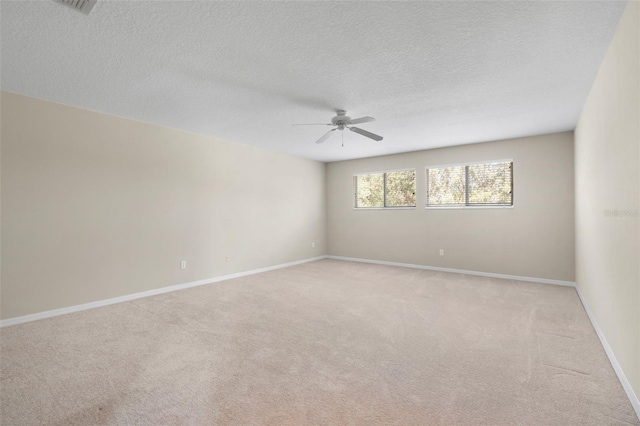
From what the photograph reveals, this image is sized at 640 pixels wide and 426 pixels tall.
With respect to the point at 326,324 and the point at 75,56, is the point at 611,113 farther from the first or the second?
the point at 75,56

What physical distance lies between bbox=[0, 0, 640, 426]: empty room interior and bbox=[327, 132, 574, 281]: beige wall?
4 cm

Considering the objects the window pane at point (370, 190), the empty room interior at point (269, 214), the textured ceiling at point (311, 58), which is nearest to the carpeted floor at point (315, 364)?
the empty room interior at point (269, 214)

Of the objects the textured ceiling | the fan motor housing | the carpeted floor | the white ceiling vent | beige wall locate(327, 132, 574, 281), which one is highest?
the textured ceiling

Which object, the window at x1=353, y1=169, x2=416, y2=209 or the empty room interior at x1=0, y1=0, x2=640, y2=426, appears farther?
the window at x1=353, y1=169, x2=416, y2=209

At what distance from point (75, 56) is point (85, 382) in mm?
2510

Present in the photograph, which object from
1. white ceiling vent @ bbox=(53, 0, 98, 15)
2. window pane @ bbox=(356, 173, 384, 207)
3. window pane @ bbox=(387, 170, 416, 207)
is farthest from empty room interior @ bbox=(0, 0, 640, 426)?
window pane @ bbox=(356, 173, 384, 207)

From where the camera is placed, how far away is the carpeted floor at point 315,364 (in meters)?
1.70

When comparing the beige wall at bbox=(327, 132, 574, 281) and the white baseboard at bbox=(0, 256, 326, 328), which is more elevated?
the beige wall at bbox=(327, 132, 574, 281)

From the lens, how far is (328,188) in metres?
7.46

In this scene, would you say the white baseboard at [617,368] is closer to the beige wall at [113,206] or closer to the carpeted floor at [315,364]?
the carpeted floor at [315,364]

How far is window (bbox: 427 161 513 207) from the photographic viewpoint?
519 cm

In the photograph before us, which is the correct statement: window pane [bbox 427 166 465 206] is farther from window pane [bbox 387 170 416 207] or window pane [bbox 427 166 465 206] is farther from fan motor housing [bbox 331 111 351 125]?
fan motor housing [bbox 331 111 351 125]

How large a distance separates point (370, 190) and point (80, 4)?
5846 mm

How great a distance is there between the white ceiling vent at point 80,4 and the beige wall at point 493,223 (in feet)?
18.1
